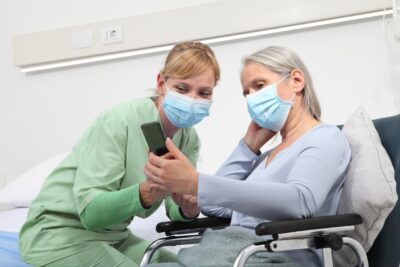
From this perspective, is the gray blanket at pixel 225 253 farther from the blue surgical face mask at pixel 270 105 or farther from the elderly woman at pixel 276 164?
the blue surgical face mask at pixel 270 105

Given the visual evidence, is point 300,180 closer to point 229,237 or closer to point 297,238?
point 297,238

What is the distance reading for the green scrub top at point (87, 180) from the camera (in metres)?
1.60

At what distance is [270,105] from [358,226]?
17.9 inches

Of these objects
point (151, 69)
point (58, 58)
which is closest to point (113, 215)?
point (151, 69)

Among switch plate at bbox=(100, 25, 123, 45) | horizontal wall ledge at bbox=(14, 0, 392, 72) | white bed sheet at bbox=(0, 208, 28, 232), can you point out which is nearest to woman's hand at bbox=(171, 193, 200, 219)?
white bed sheet at bbox=(0, 208, 28, 232)

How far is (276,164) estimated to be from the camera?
4.98ft

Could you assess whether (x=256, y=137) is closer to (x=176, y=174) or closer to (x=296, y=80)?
(x=296, y=80)

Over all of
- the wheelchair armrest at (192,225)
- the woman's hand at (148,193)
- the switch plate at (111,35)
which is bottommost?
the wheelchair armrest at (192,225)

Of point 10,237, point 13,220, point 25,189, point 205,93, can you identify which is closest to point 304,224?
point 205,93

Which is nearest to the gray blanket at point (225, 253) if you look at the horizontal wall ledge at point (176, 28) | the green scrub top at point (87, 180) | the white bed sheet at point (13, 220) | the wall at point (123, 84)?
the green scrub top at point (87, 180)

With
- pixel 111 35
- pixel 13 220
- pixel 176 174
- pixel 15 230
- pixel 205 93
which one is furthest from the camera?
pixel 111 35

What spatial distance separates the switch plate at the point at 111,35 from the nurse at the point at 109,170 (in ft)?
4.37

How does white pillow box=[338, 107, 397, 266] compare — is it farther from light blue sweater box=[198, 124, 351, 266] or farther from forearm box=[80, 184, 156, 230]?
forearm box=[80, 184, 156, 230]

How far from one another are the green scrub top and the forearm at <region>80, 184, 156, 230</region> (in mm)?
45
